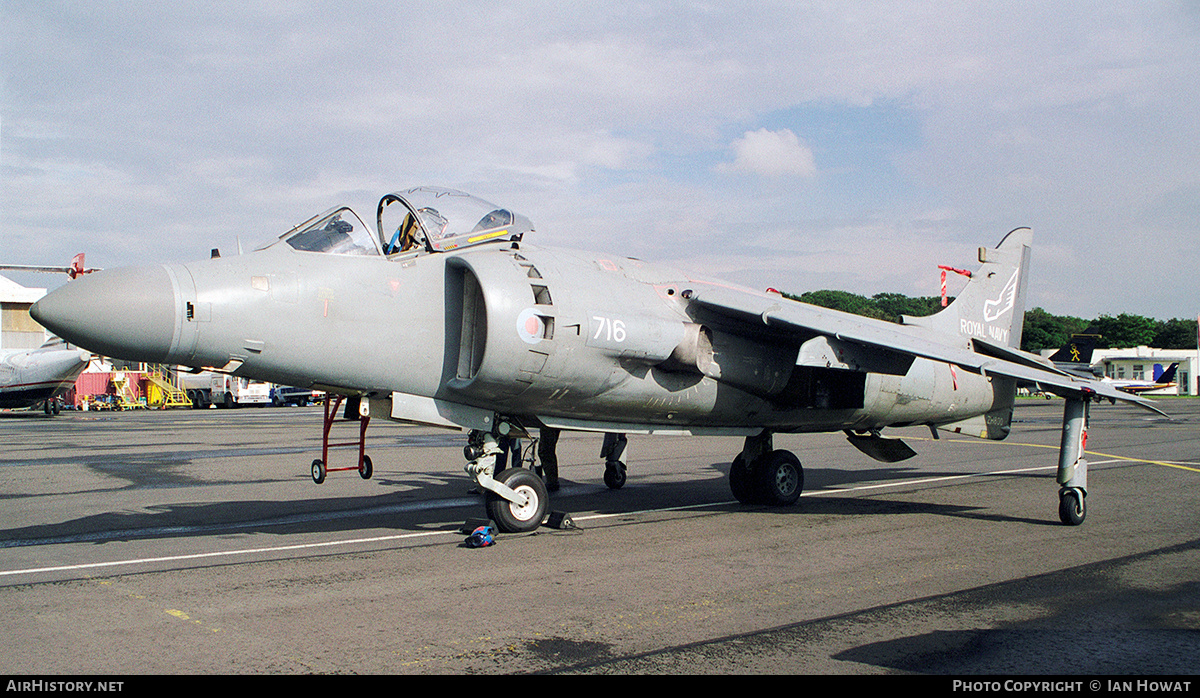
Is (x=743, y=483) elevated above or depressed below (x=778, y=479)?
below

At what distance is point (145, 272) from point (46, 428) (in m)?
28.6

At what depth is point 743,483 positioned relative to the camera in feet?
37.8

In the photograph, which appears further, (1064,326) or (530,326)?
(1064,326)

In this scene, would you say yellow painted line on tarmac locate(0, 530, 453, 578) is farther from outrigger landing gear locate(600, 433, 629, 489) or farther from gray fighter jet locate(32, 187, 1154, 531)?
outrigger landing gear locate(600, 433, 629, 489)

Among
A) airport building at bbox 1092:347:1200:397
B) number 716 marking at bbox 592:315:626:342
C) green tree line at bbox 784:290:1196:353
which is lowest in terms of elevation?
number 716 marking at bbox 592:315:626:342

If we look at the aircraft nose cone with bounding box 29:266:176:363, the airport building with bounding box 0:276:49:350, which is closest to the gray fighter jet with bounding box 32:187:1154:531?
the aircraft nose cone with bounding box 29:266:176:363

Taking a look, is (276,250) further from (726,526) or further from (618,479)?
(618,479)

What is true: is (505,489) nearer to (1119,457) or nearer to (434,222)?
(434,222)

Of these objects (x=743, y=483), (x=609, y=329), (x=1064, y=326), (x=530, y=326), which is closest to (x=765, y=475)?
(x=743, y=483)

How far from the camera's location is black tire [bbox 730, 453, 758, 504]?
37.6 feet

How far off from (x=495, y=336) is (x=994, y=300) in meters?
9.84

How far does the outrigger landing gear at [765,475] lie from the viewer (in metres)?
11.3

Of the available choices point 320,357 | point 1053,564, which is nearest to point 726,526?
point 1053,564

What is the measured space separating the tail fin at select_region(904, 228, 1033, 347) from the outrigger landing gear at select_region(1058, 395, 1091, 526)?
3297 millimetres
